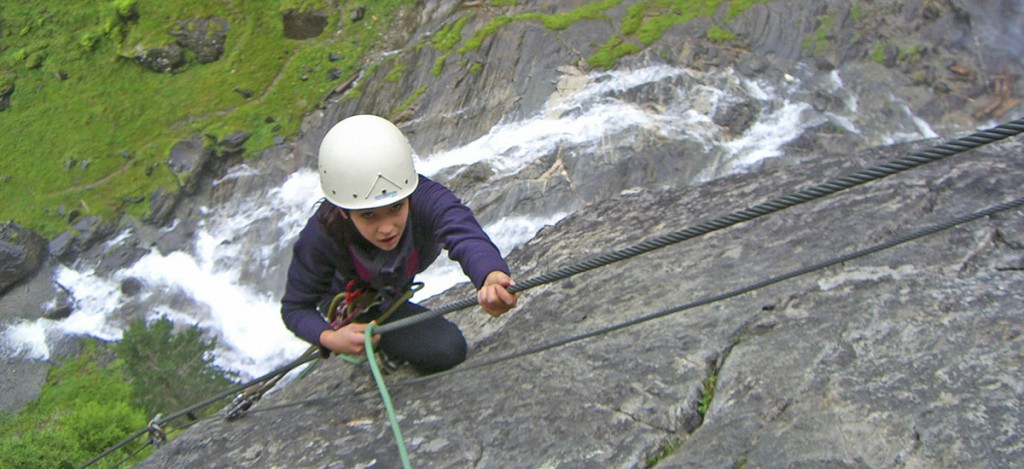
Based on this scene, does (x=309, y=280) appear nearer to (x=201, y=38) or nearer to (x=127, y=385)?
(x=127, y=385)

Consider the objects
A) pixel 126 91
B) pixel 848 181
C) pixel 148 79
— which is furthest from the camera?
pixel 148 79

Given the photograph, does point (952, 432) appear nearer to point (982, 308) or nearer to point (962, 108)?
point (982, 308)

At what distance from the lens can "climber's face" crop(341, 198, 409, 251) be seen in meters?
4.09

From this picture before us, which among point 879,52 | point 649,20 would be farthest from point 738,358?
point 879,52

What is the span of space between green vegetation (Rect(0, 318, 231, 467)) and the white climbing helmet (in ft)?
36.2

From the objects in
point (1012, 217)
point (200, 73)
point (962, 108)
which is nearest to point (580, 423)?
point (1012, 217)

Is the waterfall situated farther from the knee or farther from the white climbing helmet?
the white climbing helmet

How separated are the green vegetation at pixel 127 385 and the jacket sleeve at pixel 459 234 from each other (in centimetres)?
1086

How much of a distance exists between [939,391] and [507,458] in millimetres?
1796

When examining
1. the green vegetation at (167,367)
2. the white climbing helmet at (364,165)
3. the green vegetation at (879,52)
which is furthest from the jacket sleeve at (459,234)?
the green vegetation at (879,52)

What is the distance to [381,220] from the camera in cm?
412

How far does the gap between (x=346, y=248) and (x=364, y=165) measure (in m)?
0.62

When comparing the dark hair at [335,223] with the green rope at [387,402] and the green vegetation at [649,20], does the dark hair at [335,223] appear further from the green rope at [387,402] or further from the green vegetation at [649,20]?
the green vegetation at [649,20]

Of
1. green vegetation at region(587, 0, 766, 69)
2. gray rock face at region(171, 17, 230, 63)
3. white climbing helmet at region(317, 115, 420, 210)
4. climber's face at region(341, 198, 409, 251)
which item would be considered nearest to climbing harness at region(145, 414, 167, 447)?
climber's face at region(341, 198, 409, 251)
